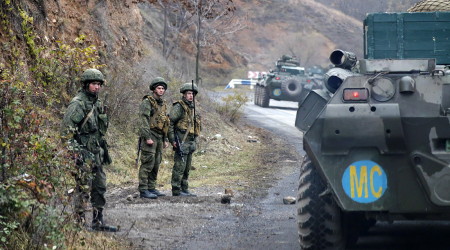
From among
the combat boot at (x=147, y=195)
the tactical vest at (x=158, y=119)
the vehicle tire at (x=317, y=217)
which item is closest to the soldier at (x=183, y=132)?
the tactical vest at (x=158, y=119)

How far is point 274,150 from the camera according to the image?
14195mm

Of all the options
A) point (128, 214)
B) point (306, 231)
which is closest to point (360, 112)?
point (306, 231)

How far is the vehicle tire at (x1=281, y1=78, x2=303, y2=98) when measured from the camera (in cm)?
2634

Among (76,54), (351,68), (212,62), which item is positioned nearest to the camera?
(351,68)

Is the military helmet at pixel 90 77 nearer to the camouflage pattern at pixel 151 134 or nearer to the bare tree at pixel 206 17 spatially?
the camouflage pattern at pixel 151 134

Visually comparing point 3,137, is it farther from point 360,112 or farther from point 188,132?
point 188,132

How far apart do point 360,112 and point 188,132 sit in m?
4.52

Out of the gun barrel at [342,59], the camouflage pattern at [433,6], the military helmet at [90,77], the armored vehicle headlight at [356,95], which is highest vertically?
the camouflage pattern at [433,6]

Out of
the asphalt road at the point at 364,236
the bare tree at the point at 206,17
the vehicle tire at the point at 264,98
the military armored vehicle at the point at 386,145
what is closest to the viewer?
the military armored vehicle at the point at 386,145

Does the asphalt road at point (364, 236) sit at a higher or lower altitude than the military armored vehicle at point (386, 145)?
lower

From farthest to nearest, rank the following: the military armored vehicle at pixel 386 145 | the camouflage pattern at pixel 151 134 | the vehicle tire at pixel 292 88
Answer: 1. the vehicle tire at pixel 292 88
2. the camouflage pattern at pixel 151 134
3. the military armored vehicle at pixel 386 145

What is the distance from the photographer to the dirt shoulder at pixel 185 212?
6103mm

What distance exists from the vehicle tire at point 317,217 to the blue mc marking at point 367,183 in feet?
1.42

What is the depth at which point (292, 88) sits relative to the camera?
26562mm
